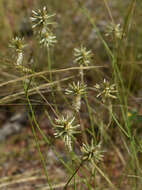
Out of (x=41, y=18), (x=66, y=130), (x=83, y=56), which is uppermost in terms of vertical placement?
(x=41, y=18)

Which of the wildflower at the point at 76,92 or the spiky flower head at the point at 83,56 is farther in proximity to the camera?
the spiky flower head at the point at 83,56

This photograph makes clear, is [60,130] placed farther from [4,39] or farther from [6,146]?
[4,39]

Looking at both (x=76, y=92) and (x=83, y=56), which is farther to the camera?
(x=83, y=56)

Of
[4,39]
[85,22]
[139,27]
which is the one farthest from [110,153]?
[4,39]

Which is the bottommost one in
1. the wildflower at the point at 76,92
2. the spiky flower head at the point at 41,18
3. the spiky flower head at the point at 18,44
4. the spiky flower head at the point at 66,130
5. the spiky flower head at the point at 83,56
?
the spiky flower head at the point at 66,130

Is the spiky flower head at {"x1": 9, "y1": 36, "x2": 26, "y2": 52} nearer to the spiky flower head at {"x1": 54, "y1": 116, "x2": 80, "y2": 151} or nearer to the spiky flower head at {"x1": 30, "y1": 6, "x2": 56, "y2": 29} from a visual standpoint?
the spiky flower head at {"x1": 30, "y1": 6, "x2": 56, "y2": 29}

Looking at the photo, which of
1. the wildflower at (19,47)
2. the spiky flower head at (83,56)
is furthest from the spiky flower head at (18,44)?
the spiky flower head at (83,56)

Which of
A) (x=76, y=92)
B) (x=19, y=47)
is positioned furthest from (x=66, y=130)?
(x=19, y=47)

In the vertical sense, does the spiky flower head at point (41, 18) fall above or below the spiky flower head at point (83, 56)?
above

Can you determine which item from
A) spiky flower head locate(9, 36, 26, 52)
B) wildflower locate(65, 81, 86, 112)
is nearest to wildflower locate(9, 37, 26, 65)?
spiky flower head locate(9, 36, 26, 52)

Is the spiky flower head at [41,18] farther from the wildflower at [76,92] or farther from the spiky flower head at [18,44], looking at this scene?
the wildflower at [76,92]

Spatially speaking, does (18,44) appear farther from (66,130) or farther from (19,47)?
(66,130)
